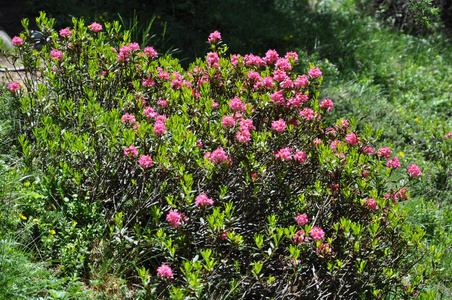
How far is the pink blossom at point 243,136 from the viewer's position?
3016 mm

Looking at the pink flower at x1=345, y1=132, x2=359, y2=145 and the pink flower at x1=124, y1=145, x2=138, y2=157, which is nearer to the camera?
the pink flower at x1=124, y1=145, x2=138, y2=157

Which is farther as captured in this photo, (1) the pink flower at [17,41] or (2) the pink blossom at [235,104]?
(1) the pink flower at [17,41]

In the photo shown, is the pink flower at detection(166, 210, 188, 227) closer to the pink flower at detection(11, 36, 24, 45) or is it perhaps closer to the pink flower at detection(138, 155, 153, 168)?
the pink flower at detection(138, 155, 153, 168)

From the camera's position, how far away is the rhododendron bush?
2.83 m

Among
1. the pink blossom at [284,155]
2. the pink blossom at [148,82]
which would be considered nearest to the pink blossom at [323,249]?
the pink blossom at [284,155]

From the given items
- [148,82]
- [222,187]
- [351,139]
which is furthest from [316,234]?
[148,82]

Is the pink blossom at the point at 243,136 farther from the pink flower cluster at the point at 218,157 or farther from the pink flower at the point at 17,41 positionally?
the pink flower at the point at 17,41

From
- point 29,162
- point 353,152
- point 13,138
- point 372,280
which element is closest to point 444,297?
point 372,280

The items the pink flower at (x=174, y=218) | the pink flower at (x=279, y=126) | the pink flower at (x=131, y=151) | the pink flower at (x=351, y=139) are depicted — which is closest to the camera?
the pink flower at (x=174, y=218)

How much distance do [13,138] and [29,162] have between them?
0.64 meters

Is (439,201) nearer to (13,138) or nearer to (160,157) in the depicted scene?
(160,157)

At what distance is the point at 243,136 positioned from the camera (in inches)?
119

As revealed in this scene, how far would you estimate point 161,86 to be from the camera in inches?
150

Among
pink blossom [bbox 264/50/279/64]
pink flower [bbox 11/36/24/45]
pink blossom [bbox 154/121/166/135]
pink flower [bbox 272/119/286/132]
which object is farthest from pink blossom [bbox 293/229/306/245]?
pink flower [bbox 11/36/24/45]
